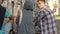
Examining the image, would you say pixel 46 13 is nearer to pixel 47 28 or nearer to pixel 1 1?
pixel 47 28

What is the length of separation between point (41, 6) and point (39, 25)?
0.24 m

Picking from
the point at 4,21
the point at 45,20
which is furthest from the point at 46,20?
the point at 4,21

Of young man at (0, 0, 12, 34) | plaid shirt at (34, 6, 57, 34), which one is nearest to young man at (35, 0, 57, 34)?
plaid shirt at (34, 6, 57, 34)

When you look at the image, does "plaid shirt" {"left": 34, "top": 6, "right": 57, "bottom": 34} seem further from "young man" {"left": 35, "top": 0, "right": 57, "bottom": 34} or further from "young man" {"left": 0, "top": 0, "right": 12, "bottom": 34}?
"young man" {"left": 0, "top": 0, "right": 12, "bottom": 34}

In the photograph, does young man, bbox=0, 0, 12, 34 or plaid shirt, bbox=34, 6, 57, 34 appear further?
plaid shirt, bbox=34, 6, 57, 34

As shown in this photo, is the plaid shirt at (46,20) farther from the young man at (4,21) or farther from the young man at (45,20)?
the young man at (4,21)

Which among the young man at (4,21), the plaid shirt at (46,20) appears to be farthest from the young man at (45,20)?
the young man at (4,21)

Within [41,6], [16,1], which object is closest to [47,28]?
[41,6]

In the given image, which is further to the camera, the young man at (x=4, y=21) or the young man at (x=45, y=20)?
the young man at (x=45, y=20)

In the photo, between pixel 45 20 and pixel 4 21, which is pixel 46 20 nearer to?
pixel 45 20

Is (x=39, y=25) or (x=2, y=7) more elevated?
(x=2, y=7)

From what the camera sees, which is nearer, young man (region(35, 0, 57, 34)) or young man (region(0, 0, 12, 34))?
young man (region(0, 0, 12, 34))

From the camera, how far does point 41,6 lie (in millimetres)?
2354

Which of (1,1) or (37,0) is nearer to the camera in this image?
(1,1)
